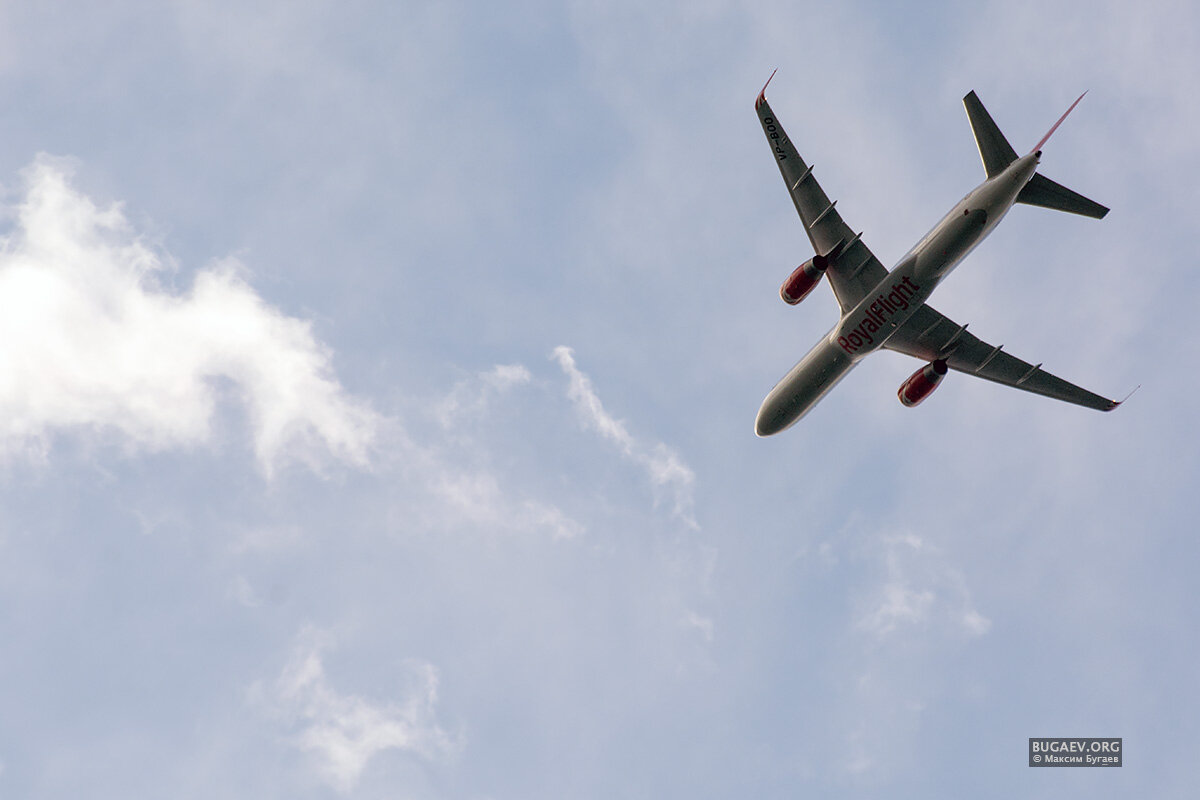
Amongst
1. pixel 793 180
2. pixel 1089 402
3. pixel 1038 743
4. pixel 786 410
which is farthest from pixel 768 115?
pixel 1038 743

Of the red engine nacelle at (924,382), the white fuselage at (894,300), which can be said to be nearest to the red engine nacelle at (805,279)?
the white fuselage at (894,300)

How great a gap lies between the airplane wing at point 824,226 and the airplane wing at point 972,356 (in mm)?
2697

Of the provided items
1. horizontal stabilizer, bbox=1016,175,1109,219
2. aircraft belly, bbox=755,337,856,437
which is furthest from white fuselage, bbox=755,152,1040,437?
horizontal stabilizer, bbox=1016,175,1109,219

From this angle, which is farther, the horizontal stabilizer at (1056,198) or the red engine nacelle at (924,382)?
the red engine nacelle at (924,382)

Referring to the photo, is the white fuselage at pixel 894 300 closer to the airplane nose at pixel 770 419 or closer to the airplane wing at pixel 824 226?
the airplane nose at pixel 770 419

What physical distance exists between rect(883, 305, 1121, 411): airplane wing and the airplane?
0.04 m

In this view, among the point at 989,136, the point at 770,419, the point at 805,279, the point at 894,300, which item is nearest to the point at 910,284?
the point at 894,300

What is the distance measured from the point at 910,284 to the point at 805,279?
376 cm

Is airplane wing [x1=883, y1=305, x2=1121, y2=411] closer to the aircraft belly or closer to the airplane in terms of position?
the airplane

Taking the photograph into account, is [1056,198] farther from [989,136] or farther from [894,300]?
[894,300]

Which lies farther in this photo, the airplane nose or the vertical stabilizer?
the airplane nose

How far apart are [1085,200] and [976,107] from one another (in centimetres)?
582

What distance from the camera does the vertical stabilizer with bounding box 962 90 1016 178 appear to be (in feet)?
106

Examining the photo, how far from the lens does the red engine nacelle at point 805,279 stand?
3681 centimetres
